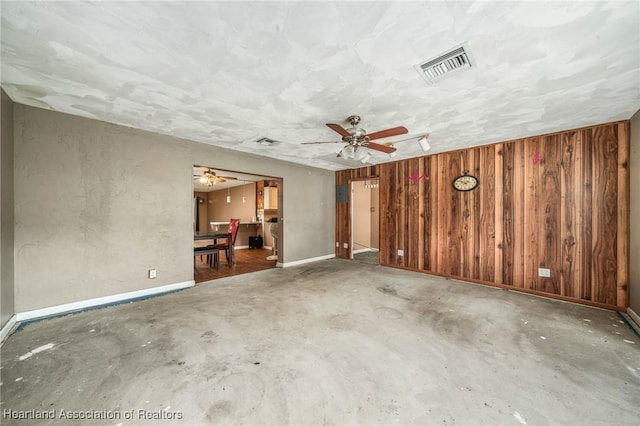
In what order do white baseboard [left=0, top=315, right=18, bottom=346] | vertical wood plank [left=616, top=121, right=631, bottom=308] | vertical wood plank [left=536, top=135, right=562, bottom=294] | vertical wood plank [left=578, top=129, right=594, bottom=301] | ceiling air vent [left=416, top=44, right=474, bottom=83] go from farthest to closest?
vertical wood plank [left=536, top=135, right=562, bottom=294]
vertical wood plank [left=578, top=129, right=594, bottom=301]
vertical wood plank [left=616, top=121, right=631, bottom=308]
white baseboard [left=0, top=315, right=18, bottom=346]
ceiling air vent [left=416, top=44, right=474, bottom=83]

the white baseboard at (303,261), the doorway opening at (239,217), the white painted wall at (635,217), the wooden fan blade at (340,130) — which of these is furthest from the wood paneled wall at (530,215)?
the doorway opening at (239,217)

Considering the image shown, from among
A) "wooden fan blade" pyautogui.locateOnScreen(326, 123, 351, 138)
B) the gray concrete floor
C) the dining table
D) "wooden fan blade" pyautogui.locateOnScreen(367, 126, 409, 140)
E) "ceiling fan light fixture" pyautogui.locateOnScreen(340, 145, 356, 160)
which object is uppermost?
"wooden fan blade" pyautogui.locateOnScreen(326, 123, 351, 138)

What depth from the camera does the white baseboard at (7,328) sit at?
7.01 ft

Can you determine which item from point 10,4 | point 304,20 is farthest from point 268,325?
point 10,4

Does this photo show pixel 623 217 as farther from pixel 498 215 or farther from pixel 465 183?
pixel 465 183

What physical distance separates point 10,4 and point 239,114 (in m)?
1.65

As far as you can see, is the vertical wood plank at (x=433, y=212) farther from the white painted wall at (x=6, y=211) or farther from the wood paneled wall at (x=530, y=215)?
the white painted wall at (x=6, y=211)

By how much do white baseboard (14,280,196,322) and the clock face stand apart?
16.4 feet

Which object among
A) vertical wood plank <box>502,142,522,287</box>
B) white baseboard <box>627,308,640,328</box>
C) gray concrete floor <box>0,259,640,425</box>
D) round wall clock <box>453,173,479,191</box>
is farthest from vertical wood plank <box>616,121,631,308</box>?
round wall clock <box>453,173,479,191</box>

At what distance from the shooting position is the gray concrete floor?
4.58 ft

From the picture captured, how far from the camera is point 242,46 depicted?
1611 mm

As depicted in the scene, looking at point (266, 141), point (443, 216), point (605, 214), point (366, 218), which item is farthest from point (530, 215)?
point (366, 218)

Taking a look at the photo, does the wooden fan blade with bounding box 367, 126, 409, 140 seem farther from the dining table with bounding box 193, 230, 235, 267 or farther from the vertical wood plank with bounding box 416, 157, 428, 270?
the dining table with bounding box 193, 230, 235, 267

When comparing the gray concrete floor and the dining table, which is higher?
the dining table
